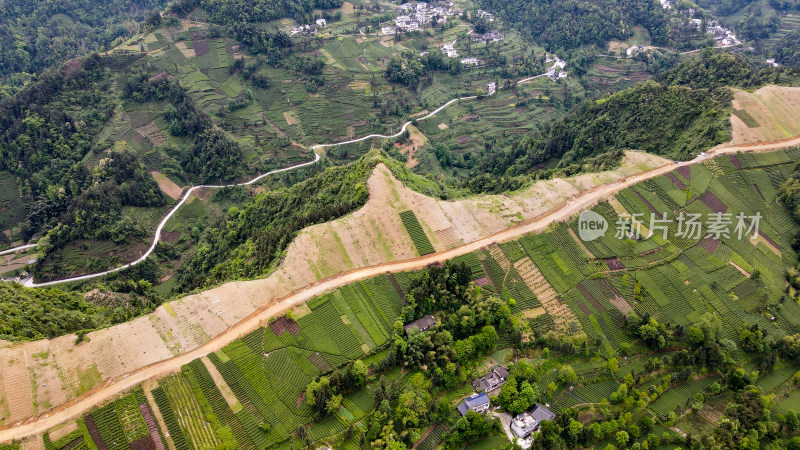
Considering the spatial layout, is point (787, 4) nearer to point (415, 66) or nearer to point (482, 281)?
point (415, 66)

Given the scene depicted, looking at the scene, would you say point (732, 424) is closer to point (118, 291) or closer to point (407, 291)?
point (407, 291)

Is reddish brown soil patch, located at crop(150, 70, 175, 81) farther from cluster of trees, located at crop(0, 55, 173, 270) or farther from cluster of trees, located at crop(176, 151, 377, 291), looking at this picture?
cluster of trees, located at crop(176, 151, 377, 291)

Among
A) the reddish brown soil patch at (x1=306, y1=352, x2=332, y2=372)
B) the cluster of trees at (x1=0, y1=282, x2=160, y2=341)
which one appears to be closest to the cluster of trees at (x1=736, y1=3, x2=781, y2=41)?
the reddish brown soil patch at (x1=306, y1=352, x2=332, y2=372)

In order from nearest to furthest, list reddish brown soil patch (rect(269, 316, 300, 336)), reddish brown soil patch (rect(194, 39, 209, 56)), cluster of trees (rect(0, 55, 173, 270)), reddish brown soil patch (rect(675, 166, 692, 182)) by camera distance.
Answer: reddish brown soil patch (rect(269, 316, 300, 336)) < reddish brown soil patch (rect(675, 166, 692, 182)) < cluster of trees (rect(0, 55, 173, 270)) < reddish brown soil patch (rect(194, 39, 209, 56))

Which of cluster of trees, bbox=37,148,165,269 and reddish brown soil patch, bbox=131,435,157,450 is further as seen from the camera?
cluster of trees, bbox=37,148,165,269

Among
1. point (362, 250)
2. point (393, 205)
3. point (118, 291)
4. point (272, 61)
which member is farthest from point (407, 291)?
point (272, 61)

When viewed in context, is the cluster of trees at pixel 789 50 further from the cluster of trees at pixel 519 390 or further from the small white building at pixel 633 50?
the cluster of trees at pixel 519 390

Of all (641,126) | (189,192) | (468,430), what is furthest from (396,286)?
(189,192)
